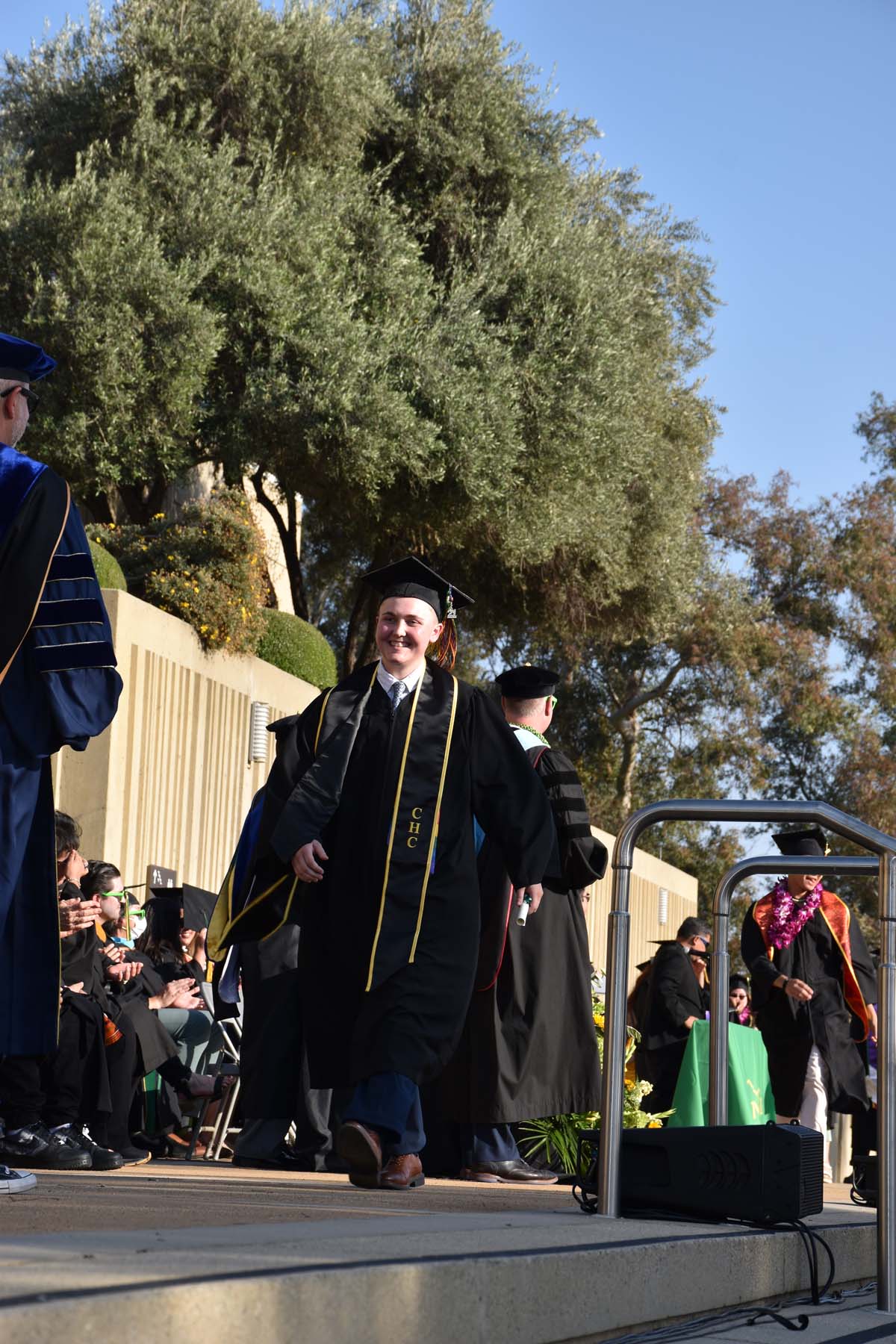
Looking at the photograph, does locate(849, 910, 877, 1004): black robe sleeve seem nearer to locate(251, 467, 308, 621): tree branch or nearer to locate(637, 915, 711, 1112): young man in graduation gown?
locate(637, 915, 711, 1112): young man in graduation gown

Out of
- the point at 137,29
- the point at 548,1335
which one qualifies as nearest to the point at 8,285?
the point at 137,29

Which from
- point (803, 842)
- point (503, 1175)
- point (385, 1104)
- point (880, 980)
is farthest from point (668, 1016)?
point (880, 980)

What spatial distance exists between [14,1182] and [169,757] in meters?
10.9

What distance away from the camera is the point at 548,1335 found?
319 centimetres

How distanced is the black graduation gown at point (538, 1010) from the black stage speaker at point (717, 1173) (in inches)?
80.7

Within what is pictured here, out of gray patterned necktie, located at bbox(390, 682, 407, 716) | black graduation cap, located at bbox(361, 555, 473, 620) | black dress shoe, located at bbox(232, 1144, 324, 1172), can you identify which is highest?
black graduation cap, located at bbox(361, 555, 473, 620)

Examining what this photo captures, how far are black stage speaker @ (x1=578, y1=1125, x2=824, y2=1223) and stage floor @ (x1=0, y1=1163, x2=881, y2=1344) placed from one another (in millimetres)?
74

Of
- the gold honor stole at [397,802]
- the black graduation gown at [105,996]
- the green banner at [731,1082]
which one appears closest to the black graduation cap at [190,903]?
the black graduation gown at [105,996]

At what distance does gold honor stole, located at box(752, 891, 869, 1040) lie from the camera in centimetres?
977

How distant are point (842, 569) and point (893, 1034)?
32.5m

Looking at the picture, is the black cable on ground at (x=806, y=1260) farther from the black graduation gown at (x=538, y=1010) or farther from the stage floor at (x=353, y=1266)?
the black graduation gown at (x=538, y=1010)

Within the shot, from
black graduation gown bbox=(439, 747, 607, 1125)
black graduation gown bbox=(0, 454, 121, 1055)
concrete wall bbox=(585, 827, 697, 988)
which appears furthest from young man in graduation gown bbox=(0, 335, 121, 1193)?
concrete wall bbox=(585, 827, 697, 988)

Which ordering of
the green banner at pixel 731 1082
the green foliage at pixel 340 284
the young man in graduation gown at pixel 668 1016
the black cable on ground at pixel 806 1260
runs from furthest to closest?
1. the green foliage at pixel 340 284
2. the young man in graduation gown at pixel 668 1016
3. the green banner at pixel 731 1082
4. the black cable on ground at pixel 806 1260

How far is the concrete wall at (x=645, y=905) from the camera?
25.1 meters
